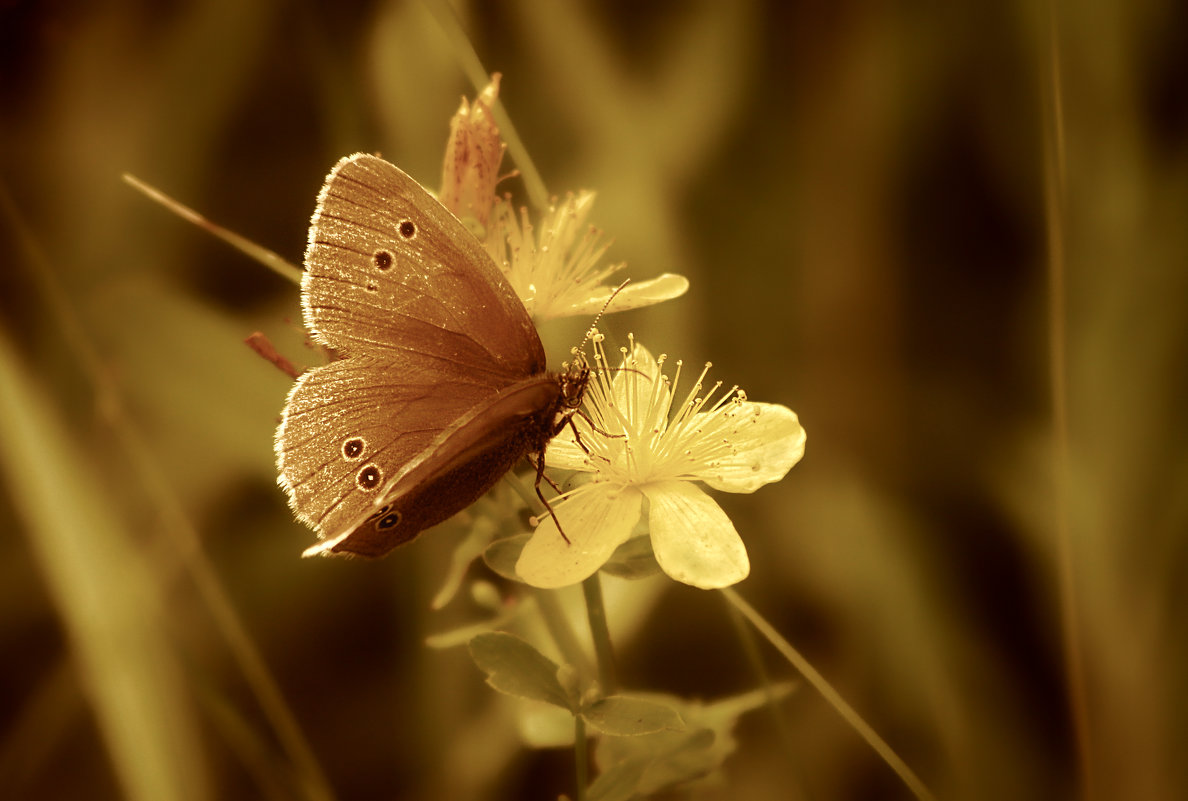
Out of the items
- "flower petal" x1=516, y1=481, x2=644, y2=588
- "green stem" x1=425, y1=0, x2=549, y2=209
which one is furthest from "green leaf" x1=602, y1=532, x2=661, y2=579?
"green stem" x1=425, y1=0, x2=549, y2=209

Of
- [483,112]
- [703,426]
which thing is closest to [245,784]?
[703,426]

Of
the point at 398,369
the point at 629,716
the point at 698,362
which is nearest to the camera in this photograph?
the point at 629,716

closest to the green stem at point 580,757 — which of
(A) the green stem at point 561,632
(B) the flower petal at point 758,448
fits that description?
(A) the green stem at point 561,632

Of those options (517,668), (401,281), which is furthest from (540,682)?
(401,281)

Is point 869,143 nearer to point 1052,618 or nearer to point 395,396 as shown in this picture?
point 1052,618

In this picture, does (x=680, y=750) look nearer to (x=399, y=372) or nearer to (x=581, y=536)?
(x=581, y=536)

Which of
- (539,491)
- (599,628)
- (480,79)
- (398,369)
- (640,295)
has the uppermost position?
(480,79)

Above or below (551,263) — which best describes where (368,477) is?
below

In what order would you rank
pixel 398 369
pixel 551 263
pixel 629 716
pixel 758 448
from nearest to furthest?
pixel 629 716
pixel 398 369
pixel 758 448
pixel 551 263
